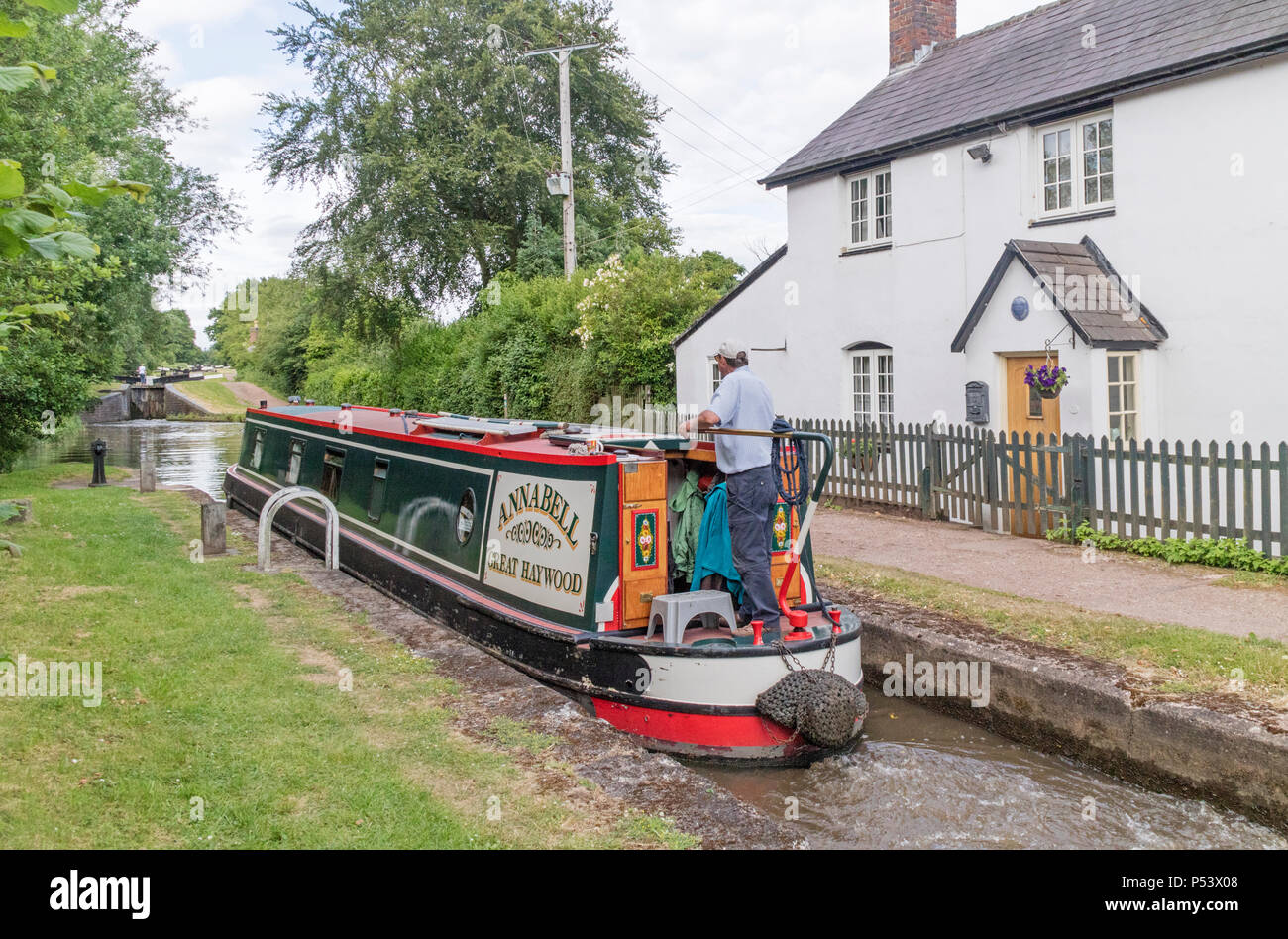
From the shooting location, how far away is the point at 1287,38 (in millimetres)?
9688

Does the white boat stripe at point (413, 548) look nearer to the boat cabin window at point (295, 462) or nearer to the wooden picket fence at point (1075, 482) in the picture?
the boat cabin window at point (295, 462)

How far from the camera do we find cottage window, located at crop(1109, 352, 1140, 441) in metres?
11.0

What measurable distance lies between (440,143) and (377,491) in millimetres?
25348

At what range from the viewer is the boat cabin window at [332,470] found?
10.8 metres

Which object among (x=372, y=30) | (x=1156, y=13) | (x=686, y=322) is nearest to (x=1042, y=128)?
(x=1156, y=13)

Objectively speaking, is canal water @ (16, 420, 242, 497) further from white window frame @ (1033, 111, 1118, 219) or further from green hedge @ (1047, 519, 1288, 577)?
green hedge @ (1047, 519, 1288, 577)

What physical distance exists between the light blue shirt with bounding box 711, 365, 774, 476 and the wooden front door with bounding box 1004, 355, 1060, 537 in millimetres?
5786

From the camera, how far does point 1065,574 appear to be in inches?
360

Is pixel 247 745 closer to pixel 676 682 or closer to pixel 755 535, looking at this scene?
pixel 676 682

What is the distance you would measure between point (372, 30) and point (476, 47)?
3474 mm

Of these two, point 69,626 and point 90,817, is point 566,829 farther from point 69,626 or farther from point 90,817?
point 69,626

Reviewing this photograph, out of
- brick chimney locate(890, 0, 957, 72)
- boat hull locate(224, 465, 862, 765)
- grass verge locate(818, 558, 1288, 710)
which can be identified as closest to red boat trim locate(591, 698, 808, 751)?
boat hull locate(224, 465, 862, 765)

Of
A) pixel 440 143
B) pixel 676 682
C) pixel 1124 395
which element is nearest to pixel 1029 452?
pixel 1124 395

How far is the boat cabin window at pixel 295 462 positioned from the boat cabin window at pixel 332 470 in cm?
102
